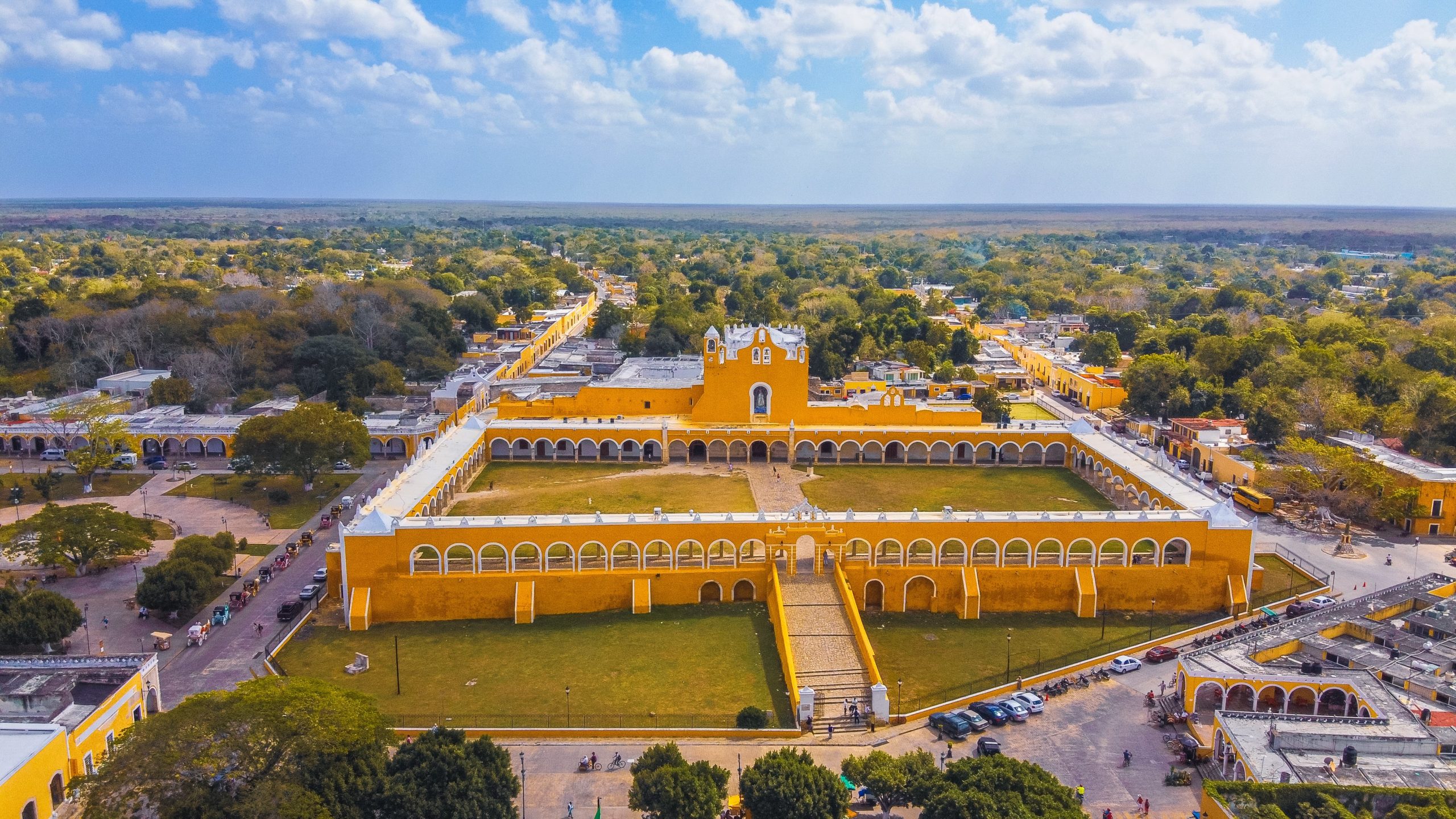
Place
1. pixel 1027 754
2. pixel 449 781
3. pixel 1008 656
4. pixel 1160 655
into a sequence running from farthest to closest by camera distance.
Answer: pixel 1160 655, pixel 1008 656, pixel 1027 754, pixel 449 781

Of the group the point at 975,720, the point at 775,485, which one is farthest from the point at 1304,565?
the point at 775,485

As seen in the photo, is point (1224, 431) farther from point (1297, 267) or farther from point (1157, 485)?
point (1297, 267)

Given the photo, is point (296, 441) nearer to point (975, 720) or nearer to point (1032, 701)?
point (975, 720)

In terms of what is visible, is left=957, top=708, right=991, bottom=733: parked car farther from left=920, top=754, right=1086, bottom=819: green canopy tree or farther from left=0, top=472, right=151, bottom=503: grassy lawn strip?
left=0, top=472, right=151, bottom=503: grassy lawn strip

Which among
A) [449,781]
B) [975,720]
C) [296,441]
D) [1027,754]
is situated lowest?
[1027,754]

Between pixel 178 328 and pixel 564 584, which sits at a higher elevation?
pixel 178 328

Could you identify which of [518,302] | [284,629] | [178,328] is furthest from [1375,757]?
[518,302]
